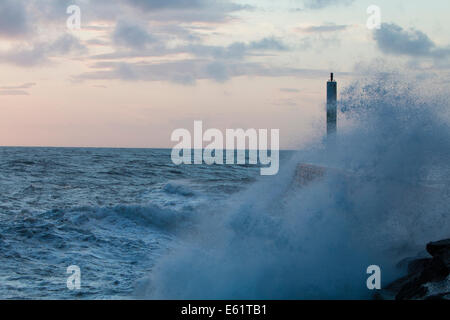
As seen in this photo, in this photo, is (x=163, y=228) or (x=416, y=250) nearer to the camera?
(x=416, y=250)

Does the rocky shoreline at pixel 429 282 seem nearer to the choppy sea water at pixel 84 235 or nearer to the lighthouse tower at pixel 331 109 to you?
the choppy sea water at pixel 84 235

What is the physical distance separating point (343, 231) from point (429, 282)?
2.55 meters

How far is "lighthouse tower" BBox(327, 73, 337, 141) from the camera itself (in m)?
13.7

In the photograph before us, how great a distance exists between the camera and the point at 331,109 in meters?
14.0

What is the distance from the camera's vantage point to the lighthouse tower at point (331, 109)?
13686 mm

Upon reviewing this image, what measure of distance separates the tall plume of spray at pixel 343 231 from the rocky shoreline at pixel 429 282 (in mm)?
486

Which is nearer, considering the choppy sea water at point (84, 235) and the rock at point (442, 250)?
the rock at point (442, 250)

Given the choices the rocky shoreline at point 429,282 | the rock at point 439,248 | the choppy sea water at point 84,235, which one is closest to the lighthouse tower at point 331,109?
the choppy sea water at point 84,235

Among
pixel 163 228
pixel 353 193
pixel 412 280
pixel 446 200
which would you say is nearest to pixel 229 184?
pixel 163 228

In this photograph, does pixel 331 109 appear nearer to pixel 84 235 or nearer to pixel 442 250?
Answer: pixel 84 235

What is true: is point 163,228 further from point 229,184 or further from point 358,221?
point 229,184

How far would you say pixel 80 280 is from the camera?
20.6 feet

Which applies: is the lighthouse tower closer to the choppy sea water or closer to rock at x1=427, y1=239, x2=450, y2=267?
the choppy sea water

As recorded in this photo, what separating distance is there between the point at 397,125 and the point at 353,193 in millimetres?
1876
